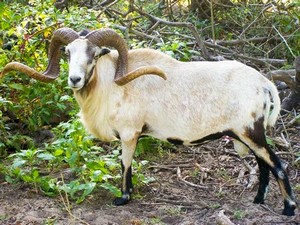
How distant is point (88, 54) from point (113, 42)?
0.33 m

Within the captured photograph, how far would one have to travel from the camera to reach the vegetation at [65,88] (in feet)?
18.9

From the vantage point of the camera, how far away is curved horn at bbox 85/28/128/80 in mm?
5227

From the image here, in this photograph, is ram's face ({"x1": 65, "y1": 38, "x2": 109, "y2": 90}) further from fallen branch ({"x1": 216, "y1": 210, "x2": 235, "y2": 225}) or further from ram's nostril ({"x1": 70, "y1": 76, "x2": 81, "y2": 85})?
fallen branch ({"x1": 216, "y1": 210, "x2": 235, "y2": 225})

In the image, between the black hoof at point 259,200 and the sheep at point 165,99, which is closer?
the sheep at point 165,99

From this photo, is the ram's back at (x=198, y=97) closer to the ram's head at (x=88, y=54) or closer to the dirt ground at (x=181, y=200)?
the ram's head at (x=88, y=54)

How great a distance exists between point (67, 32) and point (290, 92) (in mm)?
3935

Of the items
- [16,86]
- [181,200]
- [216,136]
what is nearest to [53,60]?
[16,86]

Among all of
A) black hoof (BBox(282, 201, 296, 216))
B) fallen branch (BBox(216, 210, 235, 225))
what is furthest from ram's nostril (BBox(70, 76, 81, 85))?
black hoof (BBox(282, 201, 296, 216))

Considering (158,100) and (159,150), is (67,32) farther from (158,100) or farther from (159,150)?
(159,150)

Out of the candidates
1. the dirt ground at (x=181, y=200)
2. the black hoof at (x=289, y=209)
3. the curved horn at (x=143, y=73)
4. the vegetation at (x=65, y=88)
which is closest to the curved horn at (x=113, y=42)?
the curved horn at (x=143, y=73)

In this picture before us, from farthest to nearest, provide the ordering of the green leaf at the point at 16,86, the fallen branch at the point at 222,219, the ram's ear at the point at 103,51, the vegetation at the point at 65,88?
1. the green leaf at the point at 16,86
2. the vegetation at the point at 65,88
3. the ram's ear at the point at 103,51
4. the fallen branch at the point at 222,219

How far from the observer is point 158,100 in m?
5.38

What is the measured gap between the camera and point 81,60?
5039 millimetres

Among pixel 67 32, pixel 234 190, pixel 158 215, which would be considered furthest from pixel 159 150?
pixel 67 32
